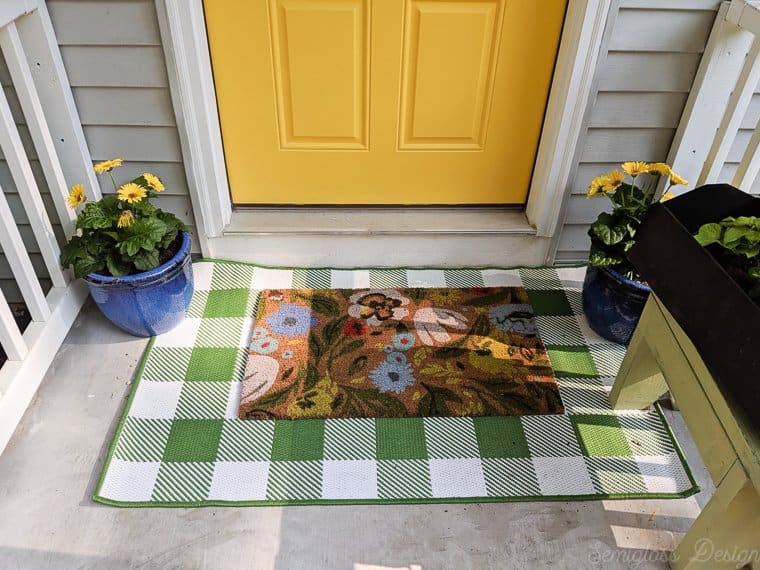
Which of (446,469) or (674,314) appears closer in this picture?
(674,314)

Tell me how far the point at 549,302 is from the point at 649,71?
82cm

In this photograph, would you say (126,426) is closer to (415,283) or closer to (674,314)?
(415,283)

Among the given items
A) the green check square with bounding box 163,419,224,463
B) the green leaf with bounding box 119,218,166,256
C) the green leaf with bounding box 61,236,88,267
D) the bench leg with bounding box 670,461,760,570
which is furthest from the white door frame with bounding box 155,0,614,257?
the bench leg with bounding box 670,461,760,570

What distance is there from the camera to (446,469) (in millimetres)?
1594

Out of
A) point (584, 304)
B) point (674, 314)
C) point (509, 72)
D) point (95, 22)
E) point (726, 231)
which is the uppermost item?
point (95, 22)

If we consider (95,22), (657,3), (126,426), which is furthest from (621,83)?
(126,426)

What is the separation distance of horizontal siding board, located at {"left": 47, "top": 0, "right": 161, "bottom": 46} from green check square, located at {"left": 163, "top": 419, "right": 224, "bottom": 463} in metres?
1.13

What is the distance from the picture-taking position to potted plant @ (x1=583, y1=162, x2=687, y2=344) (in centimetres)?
181

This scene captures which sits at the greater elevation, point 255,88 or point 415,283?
point 255,88

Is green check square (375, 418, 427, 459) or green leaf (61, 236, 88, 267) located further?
green leaf (61, 236, 88, 267)

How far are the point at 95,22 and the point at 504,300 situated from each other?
1581 mm

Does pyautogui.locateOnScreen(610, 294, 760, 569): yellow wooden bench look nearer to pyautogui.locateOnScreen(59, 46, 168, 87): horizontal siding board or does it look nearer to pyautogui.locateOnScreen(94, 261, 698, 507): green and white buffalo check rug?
pyautogui.locateOnScreen(94, 261, 698, 507): green and white buffalo check rug

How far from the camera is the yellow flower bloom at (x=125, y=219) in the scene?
172 cm

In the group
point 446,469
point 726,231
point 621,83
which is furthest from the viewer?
point 621,83
